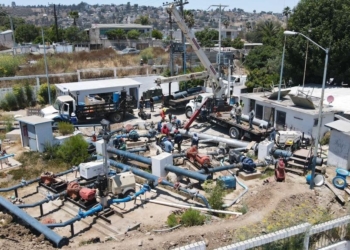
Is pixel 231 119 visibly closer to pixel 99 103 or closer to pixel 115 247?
pixel 99 103

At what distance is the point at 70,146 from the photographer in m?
17.4

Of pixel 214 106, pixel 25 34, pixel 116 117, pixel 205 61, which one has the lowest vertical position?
pixel 116 117

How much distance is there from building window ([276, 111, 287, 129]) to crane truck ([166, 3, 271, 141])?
1.83 m

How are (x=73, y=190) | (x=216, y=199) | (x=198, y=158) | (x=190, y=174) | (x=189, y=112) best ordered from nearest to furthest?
(x=216, y=199), (x=73, y=190), (x=190, y=174), (x=198, y=158), (x=189, y=112)

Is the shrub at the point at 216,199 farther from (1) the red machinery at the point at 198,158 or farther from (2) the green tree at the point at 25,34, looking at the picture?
(2) the green tree at the point at 25,34

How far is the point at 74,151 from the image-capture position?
17344 mm

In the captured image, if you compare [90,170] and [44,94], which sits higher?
[44,94]

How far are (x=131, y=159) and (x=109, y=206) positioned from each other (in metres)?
4.59

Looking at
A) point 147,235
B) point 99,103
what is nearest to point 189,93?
point 99,103

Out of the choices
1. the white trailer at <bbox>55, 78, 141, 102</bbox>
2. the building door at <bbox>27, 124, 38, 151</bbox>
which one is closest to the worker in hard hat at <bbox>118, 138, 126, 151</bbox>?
the building door at <bbox>27, 124, 38, 151</bbox>

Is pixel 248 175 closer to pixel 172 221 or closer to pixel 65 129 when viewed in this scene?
pixel 172 221

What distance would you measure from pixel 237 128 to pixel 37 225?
13.3m

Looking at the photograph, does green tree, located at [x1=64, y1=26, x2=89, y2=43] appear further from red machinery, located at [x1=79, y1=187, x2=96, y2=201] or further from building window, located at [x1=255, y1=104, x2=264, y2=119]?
red machinery, located at [x1=79, y1=187, x2=96, y2=201]

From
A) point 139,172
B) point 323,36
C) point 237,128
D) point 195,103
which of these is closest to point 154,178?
point 139,172
